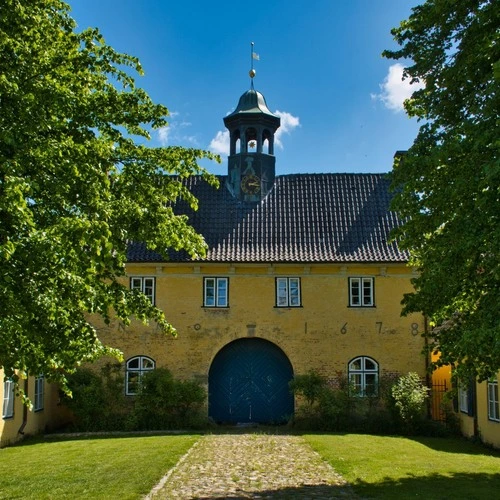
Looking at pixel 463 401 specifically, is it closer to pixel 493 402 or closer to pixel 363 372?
pixel 493 402

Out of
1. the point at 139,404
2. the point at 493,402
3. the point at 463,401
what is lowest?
the point at 139,404

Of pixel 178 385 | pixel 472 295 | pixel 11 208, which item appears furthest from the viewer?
pixel 178 385

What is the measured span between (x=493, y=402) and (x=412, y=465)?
524cm

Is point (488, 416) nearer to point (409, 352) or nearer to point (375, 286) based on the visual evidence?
point (409, 352)

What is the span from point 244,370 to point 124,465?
33.4 ft

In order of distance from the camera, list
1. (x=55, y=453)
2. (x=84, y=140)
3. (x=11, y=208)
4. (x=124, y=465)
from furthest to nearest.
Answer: (x=55, y=453)
(x=124, y=465)
(x=84, y=140)
(x=11, y=208)

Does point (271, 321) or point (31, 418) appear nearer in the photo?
point (31, 418)

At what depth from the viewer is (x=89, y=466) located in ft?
40.4

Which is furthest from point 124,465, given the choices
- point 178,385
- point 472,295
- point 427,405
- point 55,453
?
point 427,405

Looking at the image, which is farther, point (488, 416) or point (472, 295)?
point (488, 416)

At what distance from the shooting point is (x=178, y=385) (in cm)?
2053

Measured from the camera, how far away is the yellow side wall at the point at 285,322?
71.2 ft

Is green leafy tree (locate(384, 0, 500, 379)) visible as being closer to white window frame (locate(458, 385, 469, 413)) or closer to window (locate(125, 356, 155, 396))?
white window frame (locate(458, 385, 469, 413))

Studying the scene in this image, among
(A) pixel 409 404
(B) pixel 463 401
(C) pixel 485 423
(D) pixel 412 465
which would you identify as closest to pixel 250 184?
(A) pixel 409 404
